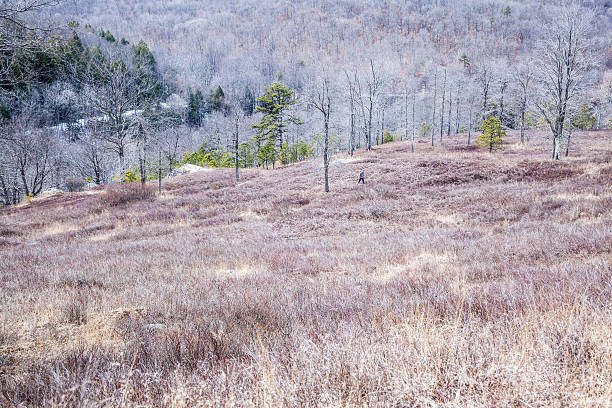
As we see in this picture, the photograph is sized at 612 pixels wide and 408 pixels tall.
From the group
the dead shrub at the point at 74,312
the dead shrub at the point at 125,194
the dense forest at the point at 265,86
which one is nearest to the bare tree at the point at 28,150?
the dense forest at the point at 265,86

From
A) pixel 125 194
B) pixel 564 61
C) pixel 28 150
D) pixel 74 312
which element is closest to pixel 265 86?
pixel 28 150

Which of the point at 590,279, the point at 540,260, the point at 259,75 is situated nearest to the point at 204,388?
the point at 590,279

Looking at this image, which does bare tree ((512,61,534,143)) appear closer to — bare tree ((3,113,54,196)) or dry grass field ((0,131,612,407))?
dry grass field ((0,131,612,407))

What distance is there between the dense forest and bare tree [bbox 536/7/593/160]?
11 centimetres

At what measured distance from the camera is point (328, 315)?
3.36m

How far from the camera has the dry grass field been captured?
1.90 meters

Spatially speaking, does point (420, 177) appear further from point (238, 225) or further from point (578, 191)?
point (238, 225)

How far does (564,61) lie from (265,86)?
2136 inches

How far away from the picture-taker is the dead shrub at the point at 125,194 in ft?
74.4

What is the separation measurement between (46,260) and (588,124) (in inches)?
3023

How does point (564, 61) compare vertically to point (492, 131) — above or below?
above

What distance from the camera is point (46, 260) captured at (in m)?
8.93

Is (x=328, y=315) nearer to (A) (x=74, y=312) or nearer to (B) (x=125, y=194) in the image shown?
(A) (x=74, y=312)

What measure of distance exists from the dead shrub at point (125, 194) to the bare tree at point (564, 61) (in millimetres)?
32690
